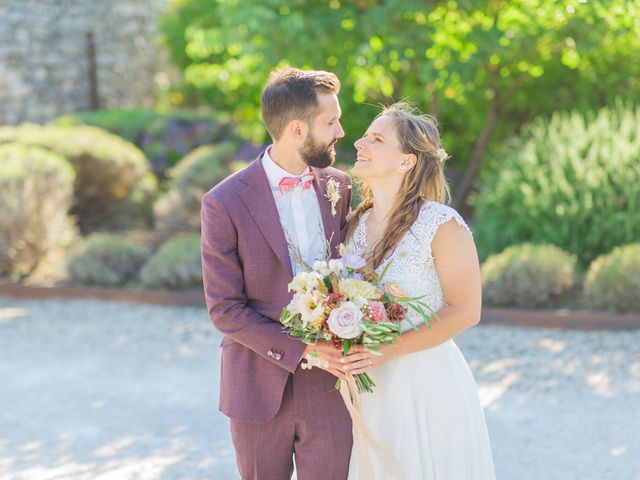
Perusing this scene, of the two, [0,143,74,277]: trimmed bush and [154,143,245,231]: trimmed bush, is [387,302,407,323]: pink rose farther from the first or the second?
[154,143,245,231]: trimmed bush

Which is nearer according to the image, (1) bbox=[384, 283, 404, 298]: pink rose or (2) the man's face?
(1) bbox=[384, 283, 404, 298]: pink rose

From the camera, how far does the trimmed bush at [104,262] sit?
8.59 metres

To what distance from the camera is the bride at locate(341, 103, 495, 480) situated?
2.94 metres

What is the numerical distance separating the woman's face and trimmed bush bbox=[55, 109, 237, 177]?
9769mm

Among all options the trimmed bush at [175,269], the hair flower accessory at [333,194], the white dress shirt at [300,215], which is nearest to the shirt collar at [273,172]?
the white dress shirt at [300,215]

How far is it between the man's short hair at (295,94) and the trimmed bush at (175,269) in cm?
531

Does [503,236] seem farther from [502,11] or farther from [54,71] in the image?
[54,71]

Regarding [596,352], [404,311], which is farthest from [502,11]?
[404,311]

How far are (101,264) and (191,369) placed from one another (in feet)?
9.37

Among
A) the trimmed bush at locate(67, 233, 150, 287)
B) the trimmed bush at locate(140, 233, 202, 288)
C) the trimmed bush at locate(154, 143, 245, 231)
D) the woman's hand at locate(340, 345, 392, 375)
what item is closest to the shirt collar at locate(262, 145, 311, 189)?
the woman's hand at locate(340, 345, 392, 375)

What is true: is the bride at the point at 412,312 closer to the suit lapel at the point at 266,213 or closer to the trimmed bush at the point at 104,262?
the suit lapel at the point at 266,213

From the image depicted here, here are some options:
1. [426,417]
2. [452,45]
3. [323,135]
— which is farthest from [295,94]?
[452,45]

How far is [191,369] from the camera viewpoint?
6133 millimetres

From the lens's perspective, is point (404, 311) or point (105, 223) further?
point (105, 223)
